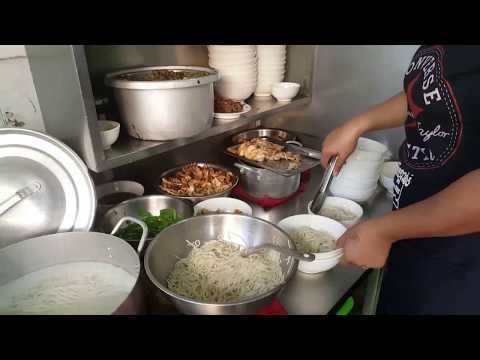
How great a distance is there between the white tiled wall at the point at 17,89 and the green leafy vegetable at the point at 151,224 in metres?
0.52

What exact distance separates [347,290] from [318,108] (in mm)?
1325

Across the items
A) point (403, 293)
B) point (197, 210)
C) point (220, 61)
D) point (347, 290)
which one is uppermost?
point (220, 61)

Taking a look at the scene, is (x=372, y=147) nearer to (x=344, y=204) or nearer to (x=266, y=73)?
(x=344, y=204)

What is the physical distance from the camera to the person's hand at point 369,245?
0.92 meters

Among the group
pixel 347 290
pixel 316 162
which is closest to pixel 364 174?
pixel 316 162

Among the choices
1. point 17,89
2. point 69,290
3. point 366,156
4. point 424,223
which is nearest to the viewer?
point 424,223

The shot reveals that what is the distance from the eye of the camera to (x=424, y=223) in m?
0.83

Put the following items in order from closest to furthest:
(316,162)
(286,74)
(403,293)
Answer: (403,293) < (316,162) < (286,74)

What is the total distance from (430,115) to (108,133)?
1034mm

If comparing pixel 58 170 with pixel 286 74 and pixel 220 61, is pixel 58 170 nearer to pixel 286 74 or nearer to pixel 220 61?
pixel 220 61

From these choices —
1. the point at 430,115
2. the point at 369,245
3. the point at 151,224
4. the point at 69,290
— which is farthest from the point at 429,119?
the point at 69,290

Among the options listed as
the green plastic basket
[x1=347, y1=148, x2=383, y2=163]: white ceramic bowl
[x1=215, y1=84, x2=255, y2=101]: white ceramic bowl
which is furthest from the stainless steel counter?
[x1=215, y1=84, x2=255, y2=101]: white ceramic bowl

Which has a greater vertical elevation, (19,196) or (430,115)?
(430,115)

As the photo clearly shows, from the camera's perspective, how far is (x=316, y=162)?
167 centimetres
